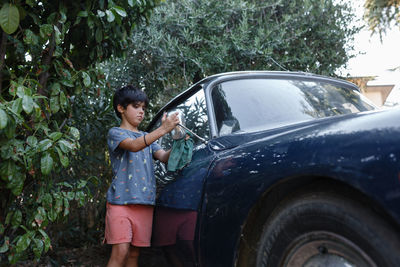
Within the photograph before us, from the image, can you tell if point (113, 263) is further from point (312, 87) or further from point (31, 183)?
point (312, 87)

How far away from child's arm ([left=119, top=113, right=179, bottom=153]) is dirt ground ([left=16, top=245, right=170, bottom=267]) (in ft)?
2.51

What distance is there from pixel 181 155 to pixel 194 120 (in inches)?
14.0

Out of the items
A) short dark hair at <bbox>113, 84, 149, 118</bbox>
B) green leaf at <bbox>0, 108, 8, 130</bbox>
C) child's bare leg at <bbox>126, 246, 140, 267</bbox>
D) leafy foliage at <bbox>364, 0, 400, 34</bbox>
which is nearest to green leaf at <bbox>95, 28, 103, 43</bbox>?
short dark hair at <bbox>113, 84, 149, 118</bbox>

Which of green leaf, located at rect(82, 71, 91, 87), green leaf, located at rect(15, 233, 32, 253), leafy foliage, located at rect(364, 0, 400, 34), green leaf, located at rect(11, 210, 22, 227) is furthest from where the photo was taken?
leafy foliage, located at rect(364, 0, 400, 34)

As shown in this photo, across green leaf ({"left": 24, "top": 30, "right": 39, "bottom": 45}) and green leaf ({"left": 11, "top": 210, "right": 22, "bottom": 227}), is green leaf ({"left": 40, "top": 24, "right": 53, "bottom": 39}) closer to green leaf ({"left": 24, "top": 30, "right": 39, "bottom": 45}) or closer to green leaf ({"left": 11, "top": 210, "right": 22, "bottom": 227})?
green leaf ({"left": 24, "top": 30, "right": 39, "bottom": 45})

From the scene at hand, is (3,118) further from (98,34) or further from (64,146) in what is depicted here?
(98,34)

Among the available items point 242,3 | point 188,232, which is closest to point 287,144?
point 188,232

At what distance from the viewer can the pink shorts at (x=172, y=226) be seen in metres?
1.85

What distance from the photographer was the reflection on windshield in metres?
2.11

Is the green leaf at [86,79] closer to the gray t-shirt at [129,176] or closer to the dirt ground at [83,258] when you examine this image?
the gray t-shirt at [129,176]

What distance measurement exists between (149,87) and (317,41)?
331 cm

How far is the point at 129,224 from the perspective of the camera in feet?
7.65

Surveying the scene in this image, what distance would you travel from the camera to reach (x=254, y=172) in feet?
4.92

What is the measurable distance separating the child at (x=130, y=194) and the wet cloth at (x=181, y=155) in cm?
14
